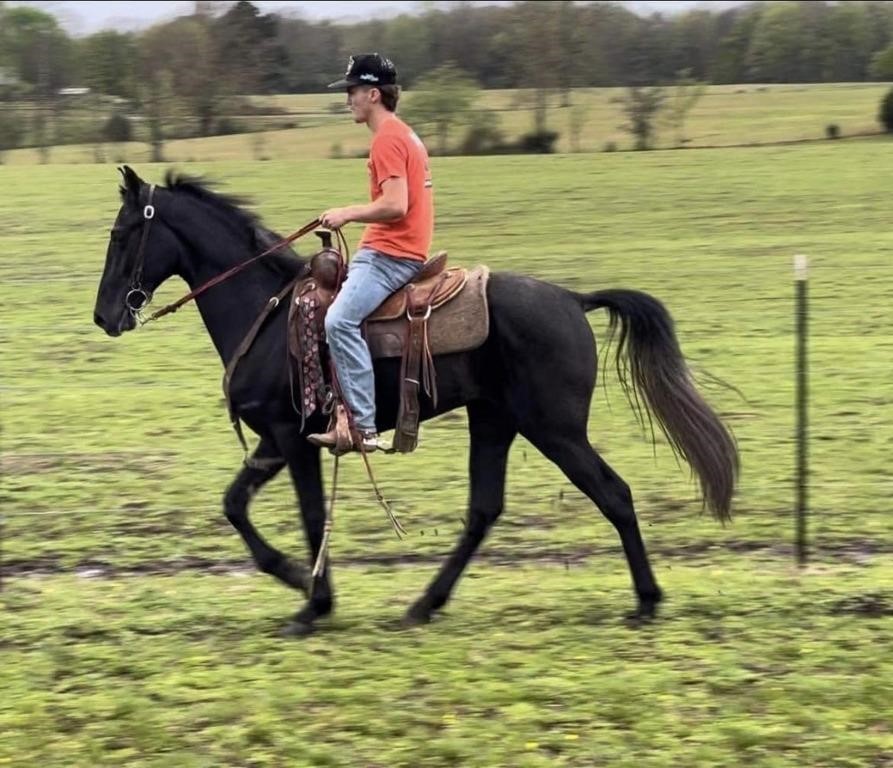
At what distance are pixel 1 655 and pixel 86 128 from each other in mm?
45533

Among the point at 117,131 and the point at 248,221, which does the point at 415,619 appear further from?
the point at 117,131

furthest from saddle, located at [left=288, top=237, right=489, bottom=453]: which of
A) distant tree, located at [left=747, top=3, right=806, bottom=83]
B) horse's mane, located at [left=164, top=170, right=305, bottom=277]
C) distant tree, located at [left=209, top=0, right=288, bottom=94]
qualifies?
distant tree, located at [left=747, top=3, right=806, bottom=83]

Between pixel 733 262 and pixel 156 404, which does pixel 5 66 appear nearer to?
pixel 733 262

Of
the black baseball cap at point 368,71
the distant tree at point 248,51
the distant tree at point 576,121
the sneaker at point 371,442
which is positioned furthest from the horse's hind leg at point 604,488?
the distant tree at point 248,51

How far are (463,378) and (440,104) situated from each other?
1600 inches

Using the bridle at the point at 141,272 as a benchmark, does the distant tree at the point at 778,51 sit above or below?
above

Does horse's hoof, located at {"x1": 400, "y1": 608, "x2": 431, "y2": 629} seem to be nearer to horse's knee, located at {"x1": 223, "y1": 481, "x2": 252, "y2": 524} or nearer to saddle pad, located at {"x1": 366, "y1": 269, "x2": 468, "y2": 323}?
horse's knee, located at {"x1": 223, "y1": 481, "x2": 252, "y2": 524}

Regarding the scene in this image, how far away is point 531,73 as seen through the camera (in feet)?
175

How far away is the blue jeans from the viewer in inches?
235

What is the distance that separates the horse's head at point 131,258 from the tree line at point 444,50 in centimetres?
4251

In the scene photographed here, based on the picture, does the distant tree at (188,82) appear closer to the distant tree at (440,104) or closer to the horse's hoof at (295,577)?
the distant tree at (440,104)

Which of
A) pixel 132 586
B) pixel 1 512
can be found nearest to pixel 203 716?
pixel 132 586

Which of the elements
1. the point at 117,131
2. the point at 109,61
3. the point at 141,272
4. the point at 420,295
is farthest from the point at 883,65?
the point at 141,272

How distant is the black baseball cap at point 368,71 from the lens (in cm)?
588
